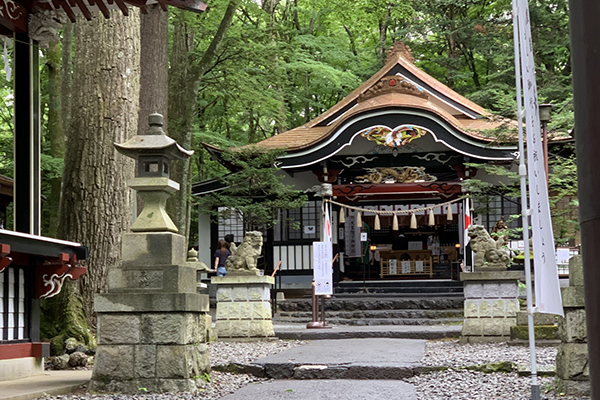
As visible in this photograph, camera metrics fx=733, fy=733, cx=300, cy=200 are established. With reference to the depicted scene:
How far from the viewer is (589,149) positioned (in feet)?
5.63

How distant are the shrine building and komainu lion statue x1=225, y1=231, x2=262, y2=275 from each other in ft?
15.9

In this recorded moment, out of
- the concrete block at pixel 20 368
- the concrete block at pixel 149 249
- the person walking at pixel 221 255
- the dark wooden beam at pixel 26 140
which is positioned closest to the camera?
the concrete block at pixel 149 249

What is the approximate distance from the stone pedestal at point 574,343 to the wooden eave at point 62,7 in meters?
4.71

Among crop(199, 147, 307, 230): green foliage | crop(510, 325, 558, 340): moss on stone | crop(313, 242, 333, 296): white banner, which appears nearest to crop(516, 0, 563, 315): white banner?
crop(510, 325, 558, 340): moss on stone

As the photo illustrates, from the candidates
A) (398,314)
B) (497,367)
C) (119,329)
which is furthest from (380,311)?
(119,329)

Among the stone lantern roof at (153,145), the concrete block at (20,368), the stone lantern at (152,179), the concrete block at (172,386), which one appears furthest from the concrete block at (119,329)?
the stone lantern roof at (153,145)

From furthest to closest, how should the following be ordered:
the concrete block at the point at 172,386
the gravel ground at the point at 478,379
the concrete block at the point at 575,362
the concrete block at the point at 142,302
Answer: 1. the concrete block at the point at 142,302
2. the concrete block at the point at 172,386
3. the gravel ground at the point at 478,379
4. the concrete block at the point at 575,362

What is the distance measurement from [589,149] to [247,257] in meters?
11.5

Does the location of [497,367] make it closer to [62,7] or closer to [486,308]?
[486,308]

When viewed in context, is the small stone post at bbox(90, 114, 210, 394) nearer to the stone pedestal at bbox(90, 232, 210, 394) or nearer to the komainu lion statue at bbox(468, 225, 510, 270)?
the stone pedestal at bbox(90, 232, 210, 394)

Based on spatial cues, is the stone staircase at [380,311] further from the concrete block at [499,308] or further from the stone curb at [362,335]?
the concrete block at [499,308]

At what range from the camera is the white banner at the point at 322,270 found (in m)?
14.3

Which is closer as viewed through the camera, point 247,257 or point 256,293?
point 256,293

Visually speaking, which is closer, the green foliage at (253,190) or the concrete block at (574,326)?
the concrete block at (574,326)
